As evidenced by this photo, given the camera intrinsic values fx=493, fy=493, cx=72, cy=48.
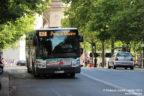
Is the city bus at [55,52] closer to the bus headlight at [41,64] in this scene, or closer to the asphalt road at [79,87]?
the bus headlight at [41,64]

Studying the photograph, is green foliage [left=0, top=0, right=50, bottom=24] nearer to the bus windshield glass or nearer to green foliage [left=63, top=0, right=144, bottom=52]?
the bus windshield glass

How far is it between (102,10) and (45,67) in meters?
32.1

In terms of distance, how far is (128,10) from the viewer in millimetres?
51125

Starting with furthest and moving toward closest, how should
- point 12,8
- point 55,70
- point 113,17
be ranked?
point 113,17, point 12,8, point 55,70

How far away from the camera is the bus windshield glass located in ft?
81.0

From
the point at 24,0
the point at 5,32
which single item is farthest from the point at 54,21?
the point at 24,0

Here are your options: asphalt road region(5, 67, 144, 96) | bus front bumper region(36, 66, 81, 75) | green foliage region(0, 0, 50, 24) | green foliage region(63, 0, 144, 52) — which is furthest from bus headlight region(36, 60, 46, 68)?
green foliage region(63, 0, 144, 52)

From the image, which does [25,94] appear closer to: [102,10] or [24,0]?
[24,0]

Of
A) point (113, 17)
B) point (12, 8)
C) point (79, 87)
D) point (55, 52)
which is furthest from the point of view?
point (113, 17)

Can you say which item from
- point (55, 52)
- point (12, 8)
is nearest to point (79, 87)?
point (55, 52)

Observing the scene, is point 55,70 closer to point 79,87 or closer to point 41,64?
point 41,64

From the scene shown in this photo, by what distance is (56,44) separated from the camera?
2470cm

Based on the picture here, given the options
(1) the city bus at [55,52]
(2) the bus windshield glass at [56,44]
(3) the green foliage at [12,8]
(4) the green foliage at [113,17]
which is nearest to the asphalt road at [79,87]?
(1) the city bus at [55,52]

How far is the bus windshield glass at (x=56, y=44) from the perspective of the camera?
2469cm
